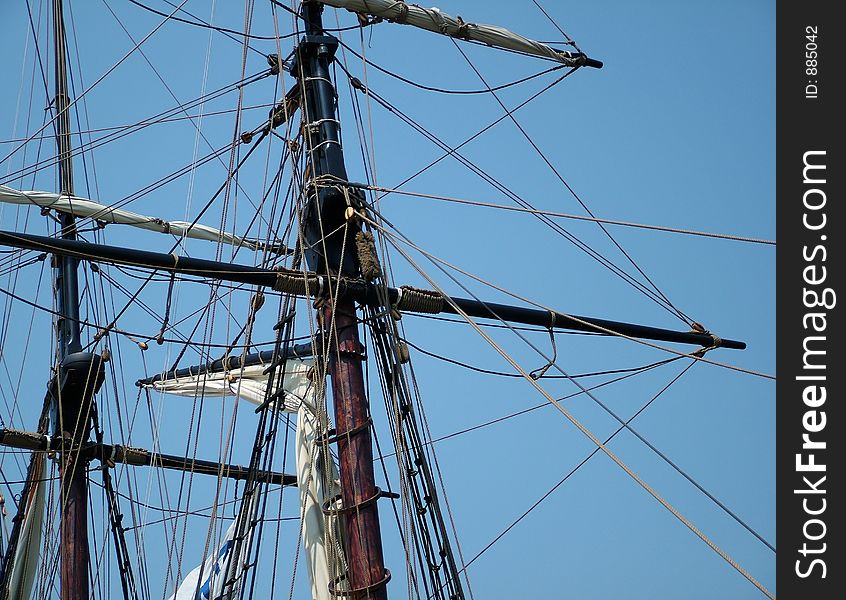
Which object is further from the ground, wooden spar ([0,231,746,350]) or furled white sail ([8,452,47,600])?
wooden spar ([0,231,746,350])

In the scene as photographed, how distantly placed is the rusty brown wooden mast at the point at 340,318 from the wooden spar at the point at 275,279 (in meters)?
0.22

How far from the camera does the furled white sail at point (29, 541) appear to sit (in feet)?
57.0

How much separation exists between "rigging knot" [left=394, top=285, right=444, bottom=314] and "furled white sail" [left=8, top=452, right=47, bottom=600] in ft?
26.6

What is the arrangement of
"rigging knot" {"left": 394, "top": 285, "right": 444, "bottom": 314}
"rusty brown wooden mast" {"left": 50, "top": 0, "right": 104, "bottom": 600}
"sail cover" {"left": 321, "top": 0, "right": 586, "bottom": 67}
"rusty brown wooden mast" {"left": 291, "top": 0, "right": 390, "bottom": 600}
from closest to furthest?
"rusty brown wooden mast" {"left": 291, "top": 0, "right": 390, "bottom": 600}, "rigging knot" {"left": 394, "top": 285, "right": 444, "bottom": 314}, "sail cover" {"left": 321, "top": 0, "right": 586, "bottom": 67}, "rusty brown wooden mast" {"left": 50, "top": 0, "right": 104, "bottom": 600}

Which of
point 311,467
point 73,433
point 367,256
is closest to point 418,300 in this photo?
point 367,256

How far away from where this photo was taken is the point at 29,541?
695 inches

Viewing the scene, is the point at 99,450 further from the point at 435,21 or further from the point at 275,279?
the point at 435,21

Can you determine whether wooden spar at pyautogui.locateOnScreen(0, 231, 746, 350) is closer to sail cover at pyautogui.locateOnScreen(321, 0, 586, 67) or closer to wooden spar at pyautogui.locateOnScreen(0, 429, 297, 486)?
sail cover at pyautogui.locateOnScreen(321, 0, 586, 67)

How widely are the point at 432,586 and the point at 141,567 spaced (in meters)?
9.14

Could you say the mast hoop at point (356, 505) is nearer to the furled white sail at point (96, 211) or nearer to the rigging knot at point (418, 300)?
the rigging knot at point (418, 300)

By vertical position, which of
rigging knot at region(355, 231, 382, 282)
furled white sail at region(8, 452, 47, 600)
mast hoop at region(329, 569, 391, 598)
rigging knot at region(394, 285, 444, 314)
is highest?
rigging knot at region(355, 231, 382, 282)

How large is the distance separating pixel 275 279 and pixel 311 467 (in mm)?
3897

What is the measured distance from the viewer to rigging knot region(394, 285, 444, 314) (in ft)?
39.3

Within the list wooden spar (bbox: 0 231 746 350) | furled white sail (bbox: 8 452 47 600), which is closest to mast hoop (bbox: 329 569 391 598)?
wooden spar (bbox: 0 231 746 350)
